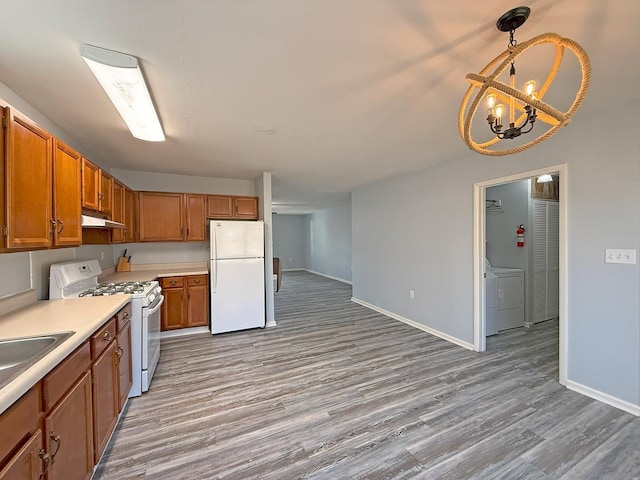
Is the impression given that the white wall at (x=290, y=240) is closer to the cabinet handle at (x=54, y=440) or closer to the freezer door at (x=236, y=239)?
the freezer door at (x=236, y=239)

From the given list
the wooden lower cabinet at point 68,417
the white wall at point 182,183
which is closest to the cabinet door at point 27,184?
the wooden lower cabinet at point 68,417

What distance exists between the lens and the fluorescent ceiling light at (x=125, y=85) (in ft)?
4.73

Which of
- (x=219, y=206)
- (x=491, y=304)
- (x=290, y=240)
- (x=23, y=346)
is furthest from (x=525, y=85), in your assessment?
(x=290, y=240)

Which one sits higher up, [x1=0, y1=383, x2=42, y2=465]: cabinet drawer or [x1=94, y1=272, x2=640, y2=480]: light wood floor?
[x1=0, y1=383, x2=42, y2=465]: cabinet drawer

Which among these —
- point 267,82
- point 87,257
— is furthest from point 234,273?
point 267,82

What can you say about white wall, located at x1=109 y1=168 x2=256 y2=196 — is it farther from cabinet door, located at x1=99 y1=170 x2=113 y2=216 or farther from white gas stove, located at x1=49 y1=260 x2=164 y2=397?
white gas stove, located at x1=49 y1=260 x2=164 y2=397

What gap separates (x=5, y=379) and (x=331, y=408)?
1.91 meters

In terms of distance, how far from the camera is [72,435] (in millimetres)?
1254

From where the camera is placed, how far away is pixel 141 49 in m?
1.43

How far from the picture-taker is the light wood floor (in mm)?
1609

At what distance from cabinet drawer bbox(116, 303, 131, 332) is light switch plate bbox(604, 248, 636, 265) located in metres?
3.87

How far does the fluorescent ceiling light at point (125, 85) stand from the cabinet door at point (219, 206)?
6.29 ft

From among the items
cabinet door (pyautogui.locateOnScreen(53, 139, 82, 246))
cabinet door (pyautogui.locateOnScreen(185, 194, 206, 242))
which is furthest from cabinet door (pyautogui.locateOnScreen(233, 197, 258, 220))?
cabinet door (pyautogui.locateOnScreen(53, 139, 82, 246))

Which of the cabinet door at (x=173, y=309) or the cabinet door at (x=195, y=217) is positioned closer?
the cabinet door at (x=173, y=309)
